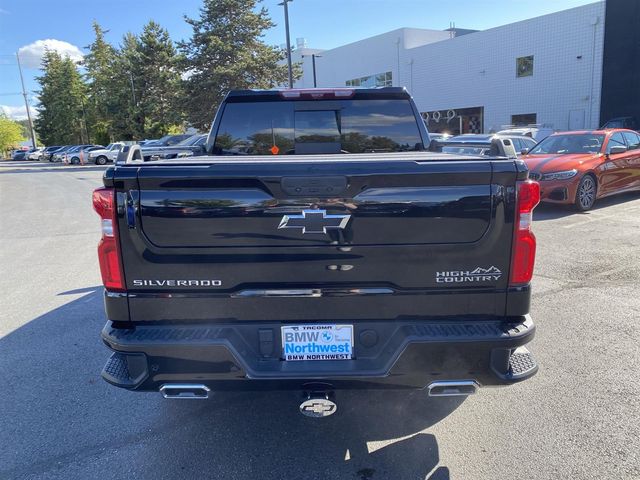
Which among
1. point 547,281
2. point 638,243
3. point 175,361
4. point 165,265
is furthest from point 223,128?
point 638,243

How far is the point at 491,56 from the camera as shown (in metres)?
36.3

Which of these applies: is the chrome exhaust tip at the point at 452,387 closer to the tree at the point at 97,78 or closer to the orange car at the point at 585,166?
the orange car at the point at 585,166

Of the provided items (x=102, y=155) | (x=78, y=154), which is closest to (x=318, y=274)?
(x=102, y=155)

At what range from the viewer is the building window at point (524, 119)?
3425cm

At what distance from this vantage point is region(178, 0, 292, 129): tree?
36750mm

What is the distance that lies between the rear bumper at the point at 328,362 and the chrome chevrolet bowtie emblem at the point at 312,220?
545 mm

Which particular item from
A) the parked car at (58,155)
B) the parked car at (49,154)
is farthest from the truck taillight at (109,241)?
the parked car at (49,154)

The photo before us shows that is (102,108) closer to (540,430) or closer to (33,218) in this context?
(33,218)

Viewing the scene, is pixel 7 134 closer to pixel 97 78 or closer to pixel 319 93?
pixel 97 78

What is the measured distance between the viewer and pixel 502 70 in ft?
118

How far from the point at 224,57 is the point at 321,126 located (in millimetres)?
35947

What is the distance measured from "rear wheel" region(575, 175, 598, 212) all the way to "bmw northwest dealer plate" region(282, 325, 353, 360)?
30.6 feet

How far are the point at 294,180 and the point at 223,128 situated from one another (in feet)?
7.25

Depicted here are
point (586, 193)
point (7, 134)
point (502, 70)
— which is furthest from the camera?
point (7, 134)
